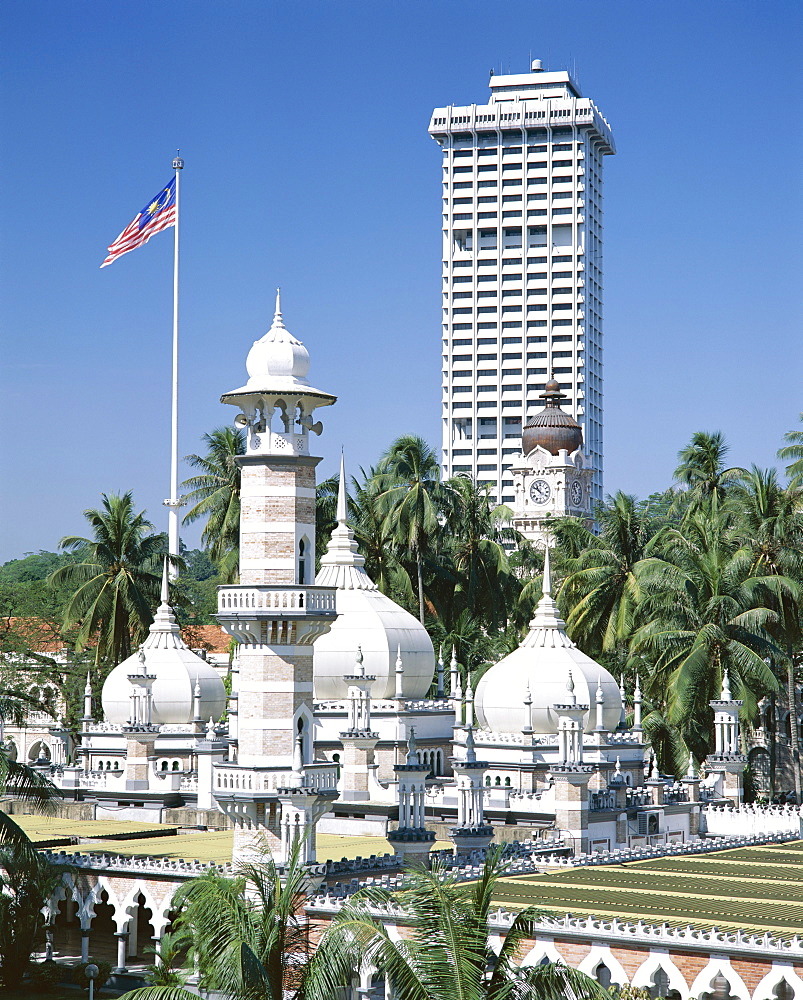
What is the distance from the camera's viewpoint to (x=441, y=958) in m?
19.8

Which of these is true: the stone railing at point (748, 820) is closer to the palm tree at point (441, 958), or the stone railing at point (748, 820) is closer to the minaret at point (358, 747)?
the minaret at point (358, 747)

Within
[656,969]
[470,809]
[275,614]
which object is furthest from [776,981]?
[470,809]

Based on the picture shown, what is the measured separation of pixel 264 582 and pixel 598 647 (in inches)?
1361

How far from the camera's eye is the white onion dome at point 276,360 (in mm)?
36500

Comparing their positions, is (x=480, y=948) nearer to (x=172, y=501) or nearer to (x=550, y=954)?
(x=550, y=954)

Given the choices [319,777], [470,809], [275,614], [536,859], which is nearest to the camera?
[319,777]

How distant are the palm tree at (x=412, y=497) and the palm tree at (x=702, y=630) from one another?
42.6ft

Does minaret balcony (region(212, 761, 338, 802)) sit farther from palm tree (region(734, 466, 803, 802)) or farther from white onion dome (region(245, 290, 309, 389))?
palm tree (region(734, 466, 803, 802))

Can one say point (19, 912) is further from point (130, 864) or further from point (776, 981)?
point (776, 981)

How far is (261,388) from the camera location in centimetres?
3619

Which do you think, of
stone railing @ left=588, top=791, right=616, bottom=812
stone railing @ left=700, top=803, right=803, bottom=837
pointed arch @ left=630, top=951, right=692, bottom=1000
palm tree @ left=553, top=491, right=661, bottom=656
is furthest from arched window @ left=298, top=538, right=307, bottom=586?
palm tree @ left=553, top=491, right=661, bottom=656

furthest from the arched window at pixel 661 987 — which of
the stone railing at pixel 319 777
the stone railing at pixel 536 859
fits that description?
the stone railing at pixel 319 777

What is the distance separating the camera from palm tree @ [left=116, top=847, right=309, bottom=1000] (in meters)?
20.8

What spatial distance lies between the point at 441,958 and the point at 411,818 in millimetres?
16639
